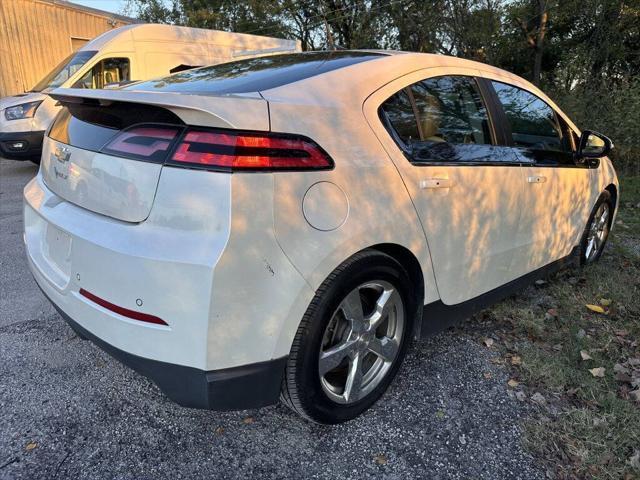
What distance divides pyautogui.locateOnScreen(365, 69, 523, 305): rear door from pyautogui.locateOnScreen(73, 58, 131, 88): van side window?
7.25 meters

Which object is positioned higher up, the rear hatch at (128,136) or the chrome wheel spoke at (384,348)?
the rear hatch at (128,136)

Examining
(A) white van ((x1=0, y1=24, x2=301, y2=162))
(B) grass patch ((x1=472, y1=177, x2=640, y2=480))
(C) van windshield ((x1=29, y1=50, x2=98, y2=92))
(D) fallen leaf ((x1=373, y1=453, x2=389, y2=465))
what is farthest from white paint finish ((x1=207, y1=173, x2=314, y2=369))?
(C) van windshield ((x1=29, y1=50, x2=98, y2=92))

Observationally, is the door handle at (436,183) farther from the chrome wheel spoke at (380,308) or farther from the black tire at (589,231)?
the black tire at (589,231)

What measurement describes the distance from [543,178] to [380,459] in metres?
2.04

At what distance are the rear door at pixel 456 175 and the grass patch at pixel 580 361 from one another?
19.9 inches

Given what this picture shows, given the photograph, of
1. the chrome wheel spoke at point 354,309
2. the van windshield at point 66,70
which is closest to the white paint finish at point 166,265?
the chrome wheel spoke at point 354,309

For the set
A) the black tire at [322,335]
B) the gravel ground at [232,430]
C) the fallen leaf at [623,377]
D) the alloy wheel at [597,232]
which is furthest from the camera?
the alloy wheel at [597,232]

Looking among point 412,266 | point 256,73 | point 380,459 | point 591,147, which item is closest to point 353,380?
point 380,459

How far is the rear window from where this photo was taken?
2109 mm

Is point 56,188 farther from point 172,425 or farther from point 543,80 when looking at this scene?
point 543,80

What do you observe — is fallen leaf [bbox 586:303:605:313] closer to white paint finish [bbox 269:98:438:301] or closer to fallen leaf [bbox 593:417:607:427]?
fallen leaf [bbox 593:417:607:427]

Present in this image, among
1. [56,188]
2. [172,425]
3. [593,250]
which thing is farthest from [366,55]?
[593,250]

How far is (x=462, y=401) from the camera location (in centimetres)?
247

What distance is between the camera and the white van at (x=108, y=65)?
303 inches
